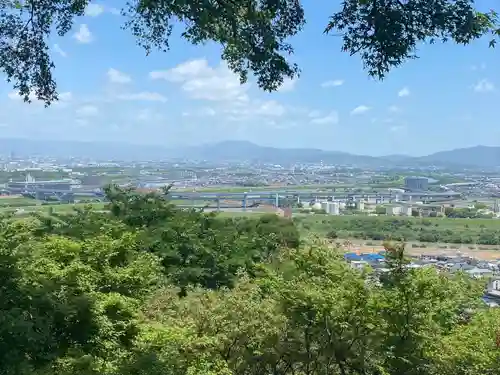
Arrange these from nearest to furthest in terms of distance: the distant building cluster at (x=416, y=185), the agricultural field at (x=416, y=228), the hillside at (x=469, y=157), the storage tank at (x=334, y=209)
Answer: the agricultural field at (x=416, y=228) < the storage tank at (x=334, y=209) < the distant building cluster at (x=416, y=185) < the hillside at (x=469, y=157)

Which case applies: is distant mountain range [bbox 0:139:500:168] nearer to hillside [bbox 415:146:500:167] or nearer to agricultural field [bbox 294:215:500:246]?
hillside [bbox 415:146:500:167]

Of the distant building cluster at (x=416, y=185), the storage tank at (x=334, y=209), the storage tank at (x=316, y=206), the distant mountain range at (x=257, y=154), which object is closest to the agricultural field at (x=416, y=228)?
the storage tank at (x=334, y=209)

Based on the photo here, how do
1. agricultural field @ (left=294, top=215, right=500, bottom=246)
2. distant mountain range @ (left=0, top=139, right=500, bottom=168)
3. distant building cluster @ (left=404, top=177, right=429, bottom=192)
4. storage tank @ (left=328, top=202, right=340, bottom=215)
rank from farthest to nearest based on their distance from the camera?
1. distant mountain range @ (left=0, top=139, right=500, bottom=168)
2. distant building cluster @ (left=404, top=177, right=429, bottom=192)
3. storage tank @ (left=328, top=202, right=340, bottom=215)
4. agricultural field @ (left=294, top=215, right=500, bottom=246)

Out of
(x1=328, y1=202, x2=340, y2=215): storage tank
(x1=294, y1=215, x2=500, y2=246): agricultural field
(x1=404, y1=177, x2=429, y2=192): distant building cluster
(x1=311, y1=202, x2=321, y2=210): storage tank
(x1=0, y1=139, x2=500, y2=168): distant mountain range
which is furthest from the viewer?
(x1=0, y1=139, x2=500, y2=168): distant mountain range

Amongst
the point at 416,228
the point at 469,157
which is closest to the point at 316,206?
the point at 416,228

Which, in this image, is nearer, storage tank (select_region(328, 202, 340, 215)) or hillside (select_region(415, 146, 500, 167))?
storage tank (select_region(328, 202, 340, 215))

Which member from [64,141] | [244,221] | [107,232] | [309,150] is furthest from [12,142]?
[107,232]

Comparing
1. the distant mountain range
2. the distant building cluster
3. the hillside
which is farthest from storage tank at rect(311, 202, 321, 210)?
the hillside

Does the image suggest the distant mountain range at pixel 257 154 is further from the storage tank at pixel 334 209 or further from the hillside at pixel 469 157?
the storage tank at pixel 334 209

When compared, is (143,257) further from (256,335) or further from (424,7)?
(424,7)
